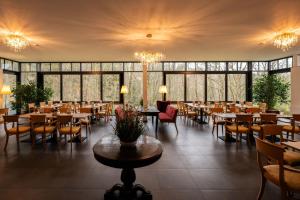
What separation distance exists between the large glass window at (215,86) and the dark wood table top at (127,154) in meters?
9.11

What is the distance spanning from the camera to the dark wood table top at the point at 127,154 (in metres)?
2.15

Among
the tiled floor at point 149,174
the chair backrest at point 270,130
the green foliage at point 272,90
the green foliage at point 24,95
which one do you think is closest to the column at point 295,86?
the green foliage at point 272,90

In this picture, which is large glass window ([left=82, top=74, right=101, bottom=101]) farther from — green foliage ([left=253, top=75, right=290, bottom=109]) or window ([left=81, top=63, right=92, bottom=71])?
green foliage ([left=253, top=75, right=290, bottom=109])

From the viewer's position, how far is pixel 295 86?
905 cm

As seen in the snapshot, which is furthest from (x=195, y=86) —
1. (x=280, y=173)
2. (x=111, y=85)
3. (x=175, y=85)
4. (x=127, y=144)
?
(x=280, y=173)

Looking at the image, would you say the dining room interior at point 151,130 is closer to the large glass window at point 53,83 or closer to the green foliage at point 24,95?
the green foliage at point 24,95

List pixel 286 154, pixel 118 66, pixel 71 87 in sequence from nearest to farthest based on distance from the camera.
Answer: pixel 286 154 < pixel 118 66 < pixel 71 87

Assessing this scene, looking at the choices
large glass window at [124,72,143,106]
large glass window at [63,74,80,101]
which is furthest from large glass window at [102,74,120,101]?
large glass window at [63,74,80,101]

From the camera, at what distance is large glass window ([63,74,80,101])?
1115 centimetres

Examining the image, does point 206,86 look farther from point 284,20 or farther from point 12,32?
point 12,32

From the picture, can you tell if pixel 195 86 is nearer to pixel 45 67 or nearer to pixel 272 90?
pixel 272 90

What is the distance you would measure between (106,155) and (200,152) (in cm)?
297

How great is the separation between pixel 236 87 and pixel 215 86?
120 cm

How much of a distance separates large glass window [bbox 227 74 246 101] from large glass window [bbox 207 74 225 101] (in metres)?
0.38
